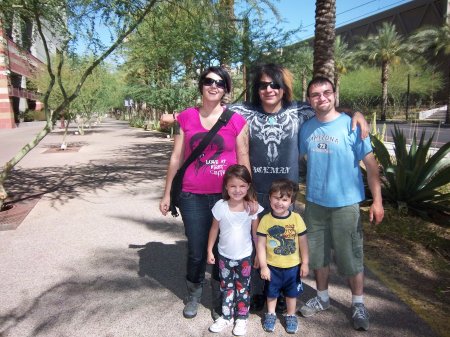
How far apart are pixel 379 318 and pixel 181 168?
1.92 meters

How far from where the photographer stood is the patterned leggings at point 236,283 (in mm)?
2850

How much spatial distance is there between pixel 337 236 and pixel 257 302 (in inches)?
33.7

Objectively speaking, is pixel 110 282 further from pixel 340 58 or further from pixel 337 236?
pixel 340 58

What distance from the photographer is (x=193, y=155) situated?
113 inches

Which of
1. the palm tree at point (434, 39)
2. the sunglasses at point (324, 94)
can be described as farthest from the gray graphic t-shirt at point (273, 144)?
the palm tree at point (434, 39)

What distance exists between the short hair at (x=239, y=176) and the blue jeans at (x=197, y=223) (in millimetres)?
166

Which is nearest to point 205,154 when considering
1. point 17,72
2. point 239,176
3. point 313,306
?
point 239,176

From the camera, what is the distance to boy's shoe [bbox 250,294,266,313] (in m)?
3.10

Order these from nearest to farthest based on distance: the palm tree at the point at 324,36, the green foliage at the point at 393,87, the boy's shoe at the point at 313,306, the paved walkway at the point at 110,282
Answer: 1. the paved walkway at the point at 110,282
2. the boy's shoe at the point at 313,306
3. the palm tree at the point at 324,36
4. the green foliage at the point at 393,87

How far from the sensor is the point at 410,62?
4912 centimetres

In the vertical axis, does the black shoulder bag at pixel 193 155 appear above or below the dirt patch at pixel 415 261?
above

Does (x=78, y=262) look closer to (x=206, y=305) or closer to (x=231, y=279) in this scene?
(x=206, y=305)

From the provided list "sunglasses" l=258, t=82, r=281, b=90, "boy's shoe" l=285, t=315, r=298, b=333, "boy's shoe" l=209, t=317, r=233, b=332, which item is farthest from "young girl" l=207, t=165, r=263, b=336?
"sunglasses" l=258, t=82, r=281, b=90

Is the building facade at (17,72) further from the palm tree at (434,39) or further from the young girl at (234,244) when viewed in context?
the palm tree at (434,39)
